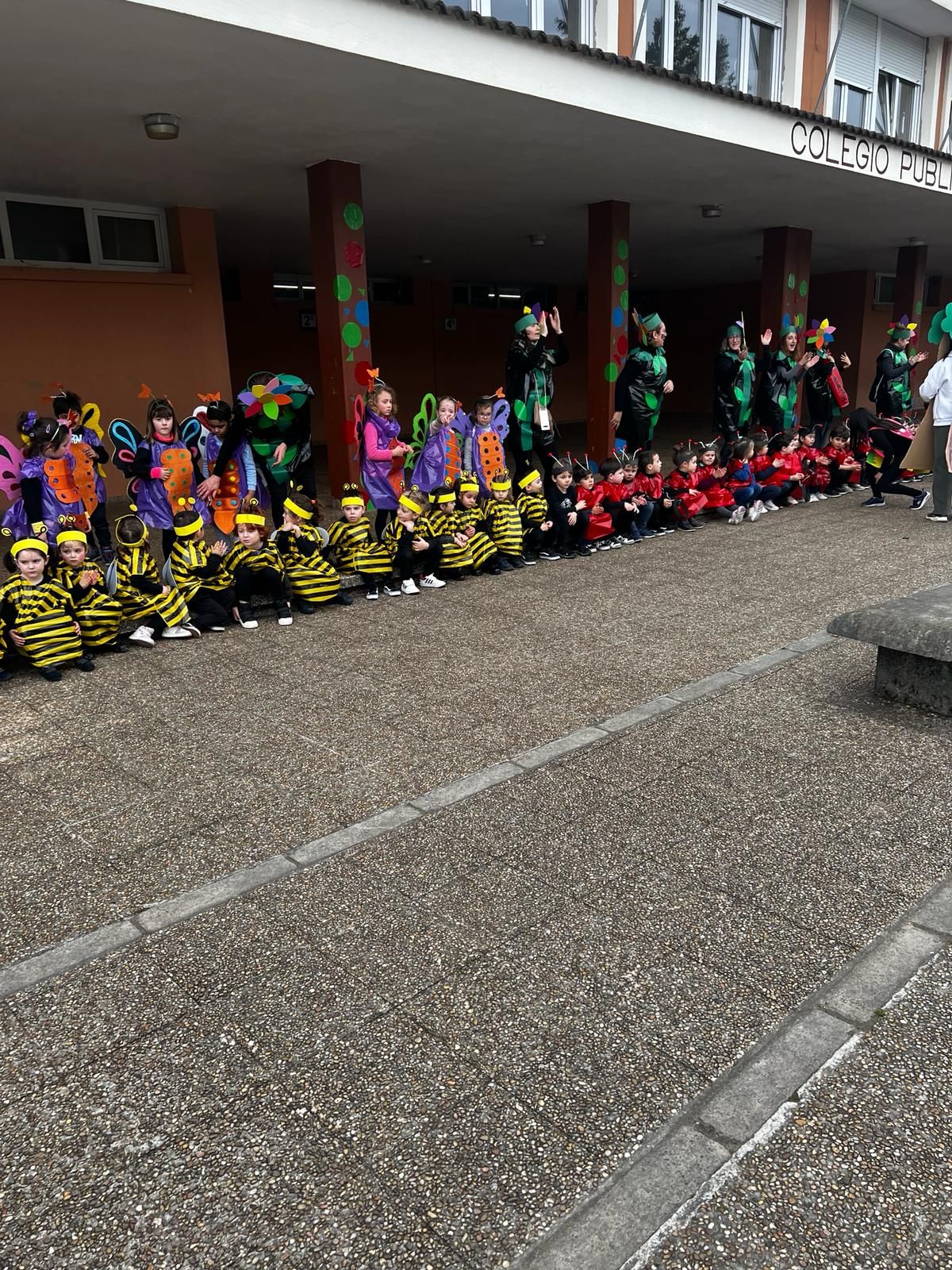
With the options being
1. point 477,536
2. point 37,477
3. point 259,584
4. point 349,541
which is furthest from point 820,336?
point 37,477

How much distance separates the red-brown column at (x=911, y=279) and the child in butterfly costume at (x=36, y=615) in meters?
16.8

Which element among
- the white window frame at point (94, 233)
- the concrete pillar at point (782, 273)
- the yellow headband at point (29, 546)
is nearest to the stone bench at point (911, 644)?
the yellow headband at point (29, 546)

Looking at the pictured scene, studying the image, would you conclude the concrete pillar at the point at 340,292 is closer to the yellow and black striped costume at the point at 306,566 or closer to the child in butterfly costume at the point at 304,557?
the child in butterfly costume at the point at 304,557

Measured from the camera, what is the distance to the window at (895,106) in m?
12.7

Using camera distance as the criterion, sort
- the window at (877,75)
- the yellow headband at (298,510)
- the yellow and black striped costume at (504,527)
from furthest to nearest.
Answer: the window at (877,75) < the yellow and black striped costume at (504,527) < the yellow headband at (298,510)

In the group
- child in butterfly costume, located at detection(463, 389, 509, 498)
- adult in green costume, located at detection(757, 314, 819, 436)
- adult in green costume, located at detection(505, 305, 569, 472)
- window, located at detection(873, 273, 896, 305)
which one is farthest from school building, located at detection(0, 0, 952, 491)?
window, located at detection(873, 273, 896, 305)

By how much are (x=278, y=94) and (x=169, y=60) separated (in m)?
0.98

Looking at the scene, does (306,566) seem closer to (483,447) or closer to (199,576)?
(199,576)

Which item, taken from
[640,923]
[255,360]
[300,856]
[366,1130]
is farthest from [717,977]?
[255,360]

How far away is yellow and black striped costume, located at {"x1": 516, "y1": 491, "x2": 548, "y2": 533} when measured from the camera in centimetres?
790

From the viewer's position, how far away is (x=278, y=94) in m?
6.91

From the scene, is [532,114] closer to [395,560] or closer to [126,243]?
[395,560]

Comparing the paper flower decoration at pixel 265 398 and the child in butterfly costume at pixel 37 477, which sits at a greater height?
the paper flower decoration at pixel 265 398

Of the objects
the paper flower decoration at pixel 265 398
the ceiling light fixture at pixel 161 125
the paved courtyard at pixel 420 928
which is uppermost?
the ceiling light fixture at pixel 161 125
